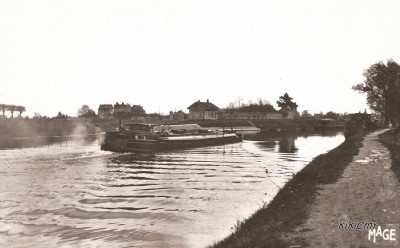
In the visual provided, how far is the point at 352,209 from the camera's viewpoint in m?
10.5

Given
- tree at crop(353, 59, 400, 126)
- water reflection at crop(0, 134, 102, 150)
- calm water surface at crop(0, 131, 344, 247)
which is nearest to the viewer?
calm water surface at crop(0, 131, 344, 247)

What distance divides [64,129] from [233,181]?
71581mm

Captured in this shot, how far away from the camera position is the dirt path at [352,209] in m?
7.89

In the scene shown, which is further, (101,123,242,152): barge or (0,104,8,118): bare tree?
(0,104,8,118): bare tree

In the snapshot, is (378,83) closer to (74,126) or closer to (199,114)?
(74,126)

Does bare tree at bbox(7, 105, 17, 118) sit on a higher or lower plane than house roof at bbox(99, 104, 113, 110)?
lower

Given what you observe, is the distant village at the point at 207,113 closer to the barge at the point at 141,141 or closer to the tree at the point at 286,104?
the tree at the point at 286,104

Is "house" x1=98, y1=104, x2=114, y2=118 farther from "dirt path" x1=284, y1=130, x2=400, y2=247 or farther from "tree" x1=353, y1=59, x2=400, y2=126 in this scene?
"dirt path" x1=284, y1=130, x2=400, y2=247

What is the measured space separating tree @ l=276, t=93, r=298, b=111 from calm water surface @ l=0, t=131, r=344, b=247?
142430mm

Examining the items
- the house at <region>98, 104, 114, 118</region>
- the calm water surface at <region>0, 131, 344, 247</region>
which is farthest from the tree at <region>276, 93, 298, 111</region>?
the calm water surface at <region>0, 131, 344, 247</region>

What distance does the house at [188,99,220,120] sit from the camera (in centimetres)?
14188

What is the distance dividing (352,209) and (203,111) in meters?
132

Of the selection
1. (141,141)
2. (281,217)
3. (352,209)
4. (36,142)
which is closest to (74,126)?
(36,142)

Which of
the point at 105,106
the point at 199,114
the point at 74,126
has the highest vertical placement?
the point at 105,106
